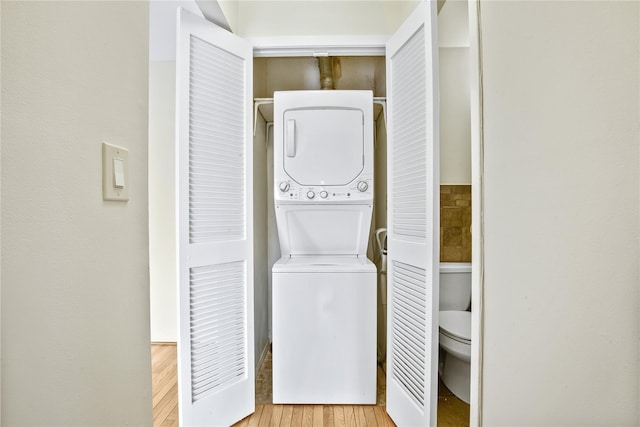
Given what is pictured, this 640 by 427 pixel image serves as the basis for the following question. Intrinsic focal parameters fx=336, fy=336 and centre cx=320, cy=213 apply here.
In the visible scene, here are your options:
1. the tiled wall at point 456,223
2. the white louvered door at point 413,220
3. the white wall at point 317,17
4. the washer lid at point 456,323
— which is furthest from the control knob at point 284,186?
the washer lid at point 456,323

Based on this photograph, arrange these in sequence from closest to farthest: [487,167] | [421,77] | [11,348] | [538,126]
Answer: [11,348], [538,126], [487,167], [421,77]

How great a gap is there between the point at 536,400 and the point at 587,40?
0.82 m

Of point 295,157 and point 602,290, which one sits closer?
point 602,290

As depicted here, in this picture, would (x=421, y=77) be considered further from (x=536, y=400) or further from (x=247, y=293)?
(x=247, y=293)

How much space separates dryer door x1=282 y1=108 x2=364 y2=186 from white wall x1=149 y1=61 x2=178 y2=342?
4.36ft

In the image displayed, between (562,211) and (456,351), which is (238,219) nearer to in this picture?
(456,351)

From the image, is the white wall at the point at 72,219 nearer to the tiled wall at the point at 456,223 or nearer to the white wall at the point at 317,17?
the white wall at the point at 317,17

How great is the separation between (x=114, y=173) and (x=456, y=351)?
1787mm

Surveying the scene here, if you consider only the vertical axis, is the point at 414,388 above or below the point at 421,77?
below

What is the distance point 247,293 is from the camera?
1.96 meters

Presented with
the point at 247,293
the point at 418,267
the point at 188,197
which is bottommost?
the point at 247,293

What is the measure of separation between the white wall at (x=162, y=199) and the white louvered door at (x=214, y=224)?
1315 mm

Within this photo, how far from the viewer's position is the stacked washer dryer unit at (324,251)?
2.00 m

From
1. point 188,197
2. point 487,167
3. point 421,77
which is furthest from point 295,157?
point 487,167
